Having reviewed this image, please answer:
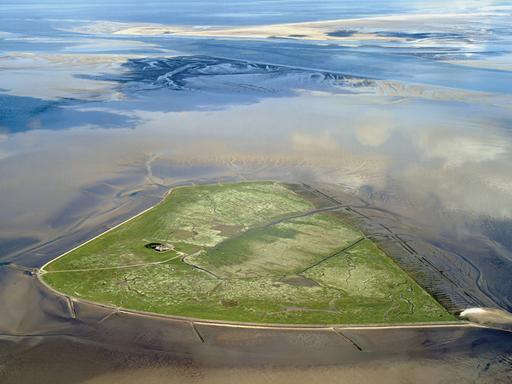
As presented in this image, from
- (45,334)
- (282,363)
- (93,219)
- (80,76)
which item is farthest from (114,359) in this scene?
(80,76)

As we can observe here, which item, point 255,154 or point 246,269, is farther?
point 255,154

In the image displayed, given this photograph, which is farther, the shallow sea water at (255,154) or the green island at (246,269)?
the green island at (246,269)

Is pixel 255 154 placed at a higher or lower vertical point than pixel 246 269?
higher

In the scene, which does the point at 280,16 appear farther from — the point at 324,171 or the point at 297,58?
the point at 324,171

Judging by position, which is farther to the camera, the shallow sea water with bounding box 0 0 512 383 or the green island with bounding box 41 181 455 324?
the green island with bounding box 41 181 455 324
